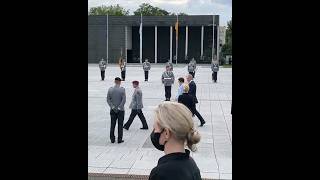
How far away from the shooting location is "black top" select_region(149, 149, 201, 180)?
2566mm

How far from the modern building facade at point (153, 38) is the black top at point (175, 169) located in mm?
63806

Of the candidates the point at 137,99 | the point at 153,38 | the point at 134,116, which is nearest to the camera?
the point at 137,99

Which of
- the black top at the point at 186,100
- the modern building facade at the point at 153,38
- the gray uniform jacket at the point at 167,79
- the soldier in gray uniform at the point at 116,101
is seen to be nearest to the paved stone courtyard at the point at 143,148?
the soldier in gray uniform at the point at 116,101

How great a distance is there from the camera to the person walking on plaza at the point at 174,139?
2580 mm

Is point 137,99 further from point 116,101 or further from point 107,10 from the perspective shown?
point 107,10

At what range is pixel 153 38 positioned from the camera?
68562mm

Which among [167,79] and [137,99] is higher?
[167,79]

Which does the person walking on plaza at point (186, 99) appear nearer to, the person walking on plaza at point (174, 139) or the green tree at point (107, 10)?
the person walking on plaza at point (174, 139)

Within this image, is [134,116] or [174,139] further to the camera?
[134,116]

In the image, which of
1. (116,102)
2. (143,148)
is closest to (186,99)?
(116,102)

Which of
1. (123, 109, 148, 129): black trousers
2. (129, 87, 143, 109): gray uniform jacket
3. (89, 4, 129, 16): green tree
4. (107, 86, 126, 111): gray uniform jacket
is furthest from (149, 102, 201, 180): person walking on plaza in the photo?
(89, 4, 129, 16): green tree

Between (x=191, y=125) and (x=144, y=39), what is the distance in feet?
219

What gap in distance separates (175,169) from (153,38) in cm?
6646

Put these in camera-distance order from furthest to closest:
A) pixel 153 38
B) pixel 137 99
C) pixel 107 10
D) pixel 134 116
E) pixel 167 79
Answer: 1. pixel 107 10
2. pixel 153 38
3. pixel 167 79
4. pixel 134 116
5. pixel 137 99
